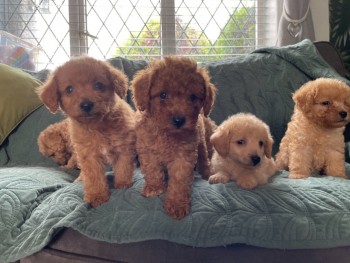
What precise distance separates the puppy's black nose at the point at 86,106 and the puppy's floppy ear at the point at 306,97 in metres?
1.17

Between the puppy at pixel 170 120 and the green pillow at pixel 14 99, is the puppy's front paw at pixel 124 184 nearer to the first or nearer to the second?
the puppy at pixel 170 120

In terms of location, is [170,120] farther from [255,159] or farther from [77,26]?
[77,26]

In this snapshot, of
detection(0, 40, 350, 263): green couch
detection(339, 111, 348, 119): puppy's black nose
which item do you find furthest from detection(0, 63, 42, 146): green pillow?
detection(339, 111, 348, 119): puppy's black nose

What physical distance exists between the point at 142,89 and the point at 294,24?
7.71 feet

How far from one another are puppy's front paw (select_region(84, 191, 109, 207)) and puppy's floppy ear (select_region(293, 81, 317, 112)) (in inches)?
47.7

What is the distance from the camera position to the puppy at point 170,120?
1.71 metres

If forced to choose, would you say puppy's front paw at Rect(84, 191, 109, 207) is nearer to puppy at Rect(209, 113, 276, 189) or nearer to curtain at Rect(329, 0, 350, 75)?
puppy at Rect(209, 113, 276, 189)

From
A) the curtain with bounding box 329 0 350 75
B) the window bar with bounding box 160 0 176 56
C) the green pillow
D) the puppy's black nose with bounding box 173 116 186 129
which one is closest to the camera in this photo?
the puppy's black nose with bounding box 173 116 186 129

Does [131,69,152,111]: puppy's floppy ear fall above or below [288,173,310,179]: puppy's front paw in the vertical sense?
above

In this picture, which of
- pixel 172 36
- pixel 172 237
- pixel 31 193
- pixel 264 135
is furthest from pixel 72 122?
pixel 172 36

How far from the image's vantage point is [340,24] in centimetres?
412

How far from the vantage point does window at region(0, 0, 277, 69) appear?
13.0ft

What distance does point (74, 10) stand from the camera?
3.94m

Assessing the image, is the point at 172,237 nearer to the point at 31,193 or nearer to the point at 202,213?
the point at 202,213
